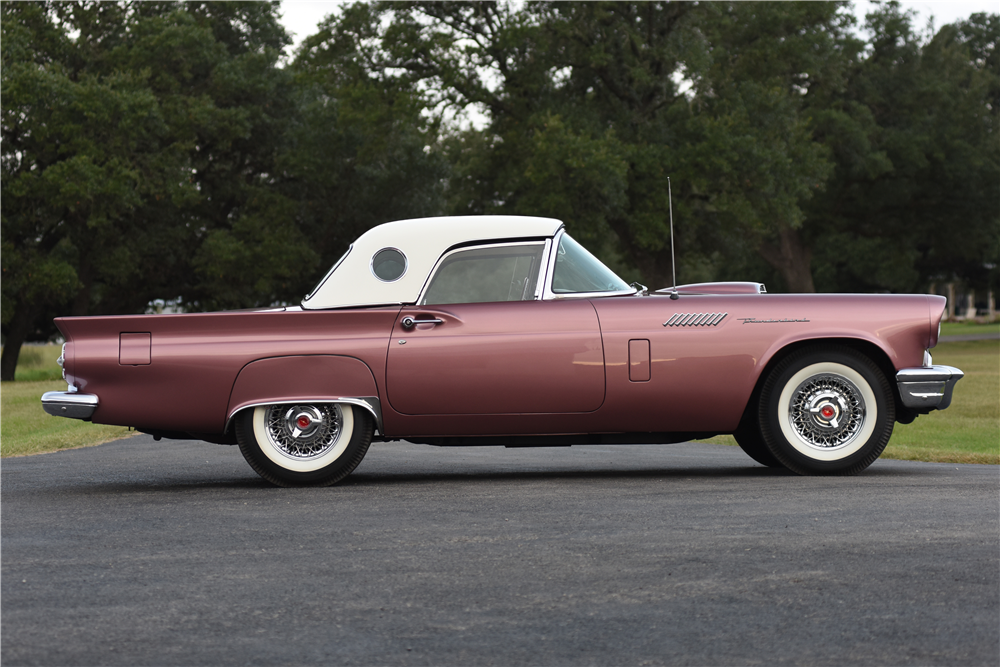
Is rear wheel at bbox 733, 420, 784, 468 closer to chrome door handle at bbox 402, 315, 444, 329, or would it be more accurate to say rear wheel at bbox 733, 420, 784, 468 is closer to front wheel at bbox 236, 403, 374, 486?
chrome door handle at bbox 402, 315, 444, 329

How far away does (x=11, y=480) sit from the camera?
7.88m

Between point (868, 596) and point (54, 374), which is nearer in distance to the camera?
point (868, 596)

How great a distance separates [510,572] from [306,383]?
9.20 ft

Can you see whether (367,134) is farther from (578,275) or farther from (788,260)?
(578,275)

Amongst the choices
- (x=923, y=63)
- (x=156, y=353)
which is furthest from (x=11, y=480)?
(x=923, y=63)

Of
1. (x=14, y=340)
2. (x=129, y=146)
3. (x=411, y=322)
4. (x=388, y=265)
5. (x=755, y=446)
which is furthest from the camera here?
(x=14, y=340)

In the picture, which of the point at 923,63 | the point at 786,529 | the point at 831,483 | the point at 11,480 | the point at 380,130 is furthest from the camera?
the point at 923,63

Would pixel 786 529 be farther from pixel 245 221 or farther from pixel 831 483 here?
pixel 245 221

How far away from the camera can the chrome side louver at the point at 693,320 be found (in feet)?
23.4

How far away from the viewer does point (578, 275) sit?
291 inches

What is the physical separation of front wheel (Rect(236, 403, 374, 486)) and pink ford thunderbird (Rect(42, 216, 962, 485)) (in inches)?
0.4

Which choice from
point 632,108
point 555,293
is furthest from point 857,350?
point 632,108

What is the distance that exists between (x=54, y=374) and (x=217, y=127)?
9029 millimetres

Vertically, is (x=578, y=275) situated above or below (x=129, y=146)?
below
